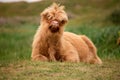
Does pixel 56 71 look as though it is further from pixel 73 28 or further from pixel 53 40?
pixel 73 28

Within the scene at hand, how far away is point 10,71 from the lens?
9.38 meters

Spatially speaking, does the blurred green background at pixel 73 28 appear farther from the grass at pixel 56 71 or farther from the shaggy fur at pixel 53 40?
the grass at pixel 56 71

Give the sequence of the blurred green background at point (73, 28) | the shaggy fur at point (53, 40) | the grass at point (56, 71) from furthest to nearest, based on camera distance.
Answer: the blurred green background at point (73, 28) < the shaggy fur at point (53, 40) < the grass at point (56, 71)

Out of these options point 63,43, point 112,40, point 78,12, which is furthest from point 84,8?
point 63,43

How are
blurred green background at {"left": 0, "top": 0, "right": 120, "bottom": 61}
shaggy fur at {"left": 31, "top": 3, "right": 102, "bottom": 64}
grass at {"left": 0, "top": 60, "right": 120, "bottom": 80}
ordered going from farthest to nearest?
blurred green background at {"left": 0, "top": 0, "right": 120, "bottom": 61}, shaggy fur at {"left": 31, "top": 3, "right": 102, "bottom": 64}, grass at {"left": 0, "top": 60, "right": 120, "bottom": 80}

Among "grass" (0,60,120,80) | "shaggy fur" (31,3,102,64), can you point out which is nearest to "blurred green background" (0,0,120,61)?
"shaggy fur" (31,3,102,64)

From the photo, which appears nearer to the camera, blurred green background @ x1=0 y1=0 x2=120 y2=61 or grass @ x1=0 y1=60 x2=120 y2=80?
grass @ x1=0 y1=60 x2=120 y2=80

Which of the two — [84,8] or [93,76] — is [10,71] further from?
[84,8]

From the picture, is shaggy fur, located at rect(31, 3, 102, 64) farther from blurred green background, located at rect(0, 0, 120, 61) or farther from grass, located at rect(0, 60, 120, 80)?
blurred green background, located at rect(0, 0, 120, 61)

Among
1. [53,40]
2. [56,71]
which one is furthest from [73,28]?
[56,71]

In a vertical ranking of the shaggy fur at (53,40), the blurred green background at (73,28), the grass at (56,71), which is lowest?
the grass at (56,71)

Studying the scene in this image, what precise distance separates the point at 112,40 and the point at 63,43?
5.70 meters

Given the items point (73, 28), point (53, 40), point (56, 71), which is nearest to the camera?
point (56, 71)

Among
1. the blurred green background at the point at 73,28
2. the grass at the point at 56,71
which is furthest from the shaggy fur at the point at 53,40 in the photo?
the blurred green background at the point at 73,28
